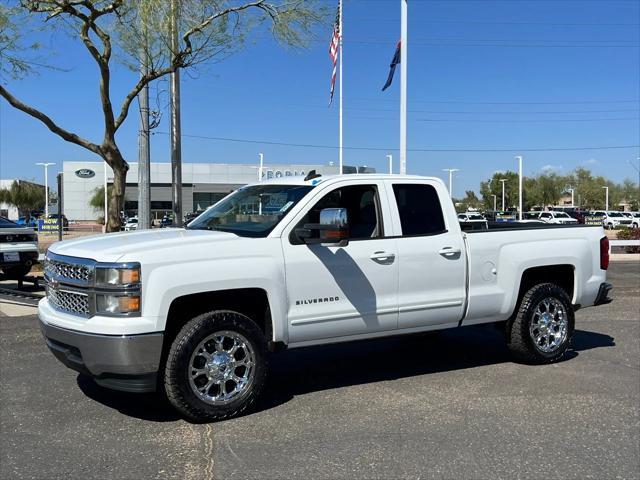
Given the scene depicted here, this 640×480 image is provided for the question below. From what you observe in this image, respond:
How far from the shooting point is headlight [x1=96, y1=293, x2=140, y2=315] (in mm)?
4426

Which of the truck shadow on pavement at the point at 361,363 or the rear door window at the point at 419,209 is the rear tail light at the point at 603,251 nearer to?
the truck shadow on pavement at the point at 361,363

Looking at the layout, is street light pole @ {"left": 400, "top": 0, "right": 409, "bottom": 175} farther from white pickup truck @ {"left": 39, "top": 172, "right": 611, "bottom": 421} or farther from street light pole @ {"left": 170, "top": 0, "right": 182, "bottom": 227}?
white pickup truck @ {"left": 39, "top": 172, "right": 611, "bottom": 421}

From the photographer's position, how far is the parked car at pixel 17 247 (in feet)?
39.4

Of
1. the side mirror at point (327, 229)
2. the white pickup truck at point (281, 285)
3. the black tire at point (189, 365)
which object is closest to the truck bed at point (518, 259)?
the white pickup truck at point (281, 285)

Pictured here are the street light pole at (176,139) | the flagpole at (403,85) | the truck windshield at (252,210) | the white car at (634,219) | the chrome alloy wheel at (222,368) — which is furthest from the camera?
the white car at (634,219)

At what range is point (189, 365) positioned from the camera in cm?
467

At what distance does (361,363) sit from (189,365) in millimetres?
2465

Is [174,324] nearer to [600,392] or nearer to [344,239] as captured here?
[344,239]

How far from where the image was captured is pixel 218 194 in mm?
67812

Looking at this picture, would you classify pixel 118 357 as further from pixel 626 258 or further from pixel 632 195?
pixel 632 195

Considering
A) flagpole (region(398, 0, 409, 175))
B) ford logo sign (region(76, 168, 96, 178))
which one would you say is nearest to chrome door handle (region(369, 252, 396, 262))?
flagpole (region(398, 0, 409, 175))

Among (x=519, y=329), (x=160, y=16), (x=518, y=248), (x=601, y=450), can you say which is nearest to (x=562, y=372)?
(x=519, y=329)

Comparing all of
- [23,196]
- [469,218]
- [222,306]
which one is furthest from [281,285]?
[23,196]

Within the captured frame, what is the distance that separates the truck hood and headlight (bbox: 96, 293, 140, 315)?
0.90ft
